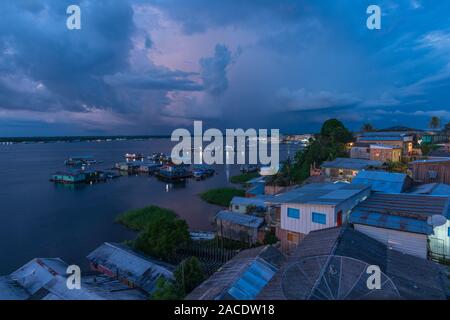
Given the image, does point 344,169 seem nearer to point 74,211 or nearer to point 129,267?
point 129,267

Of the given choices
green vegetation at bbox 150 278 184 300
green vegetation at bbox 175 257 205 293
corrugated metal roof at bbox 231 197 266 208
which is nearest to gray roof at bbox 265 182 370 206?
green vegetation at bbox 175 257 205 293

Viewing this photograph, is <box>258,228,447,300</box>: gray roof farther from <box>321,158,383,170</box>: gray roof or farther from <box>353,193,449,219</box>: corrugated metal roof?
<box>321,158,383,170</box>: gray roof

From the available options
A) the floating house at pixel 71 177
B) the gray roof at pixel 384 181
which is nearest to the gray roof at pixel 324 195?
the gray roof at pixel 384 181

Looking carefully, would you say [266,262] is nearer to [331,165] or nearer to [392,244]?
[392,244]

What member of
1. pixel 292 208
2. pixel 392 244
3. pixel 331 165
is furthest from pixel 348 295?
pixel 331 165

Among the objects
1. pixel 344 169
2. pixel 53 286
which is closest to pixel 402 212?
pixel 53 286
